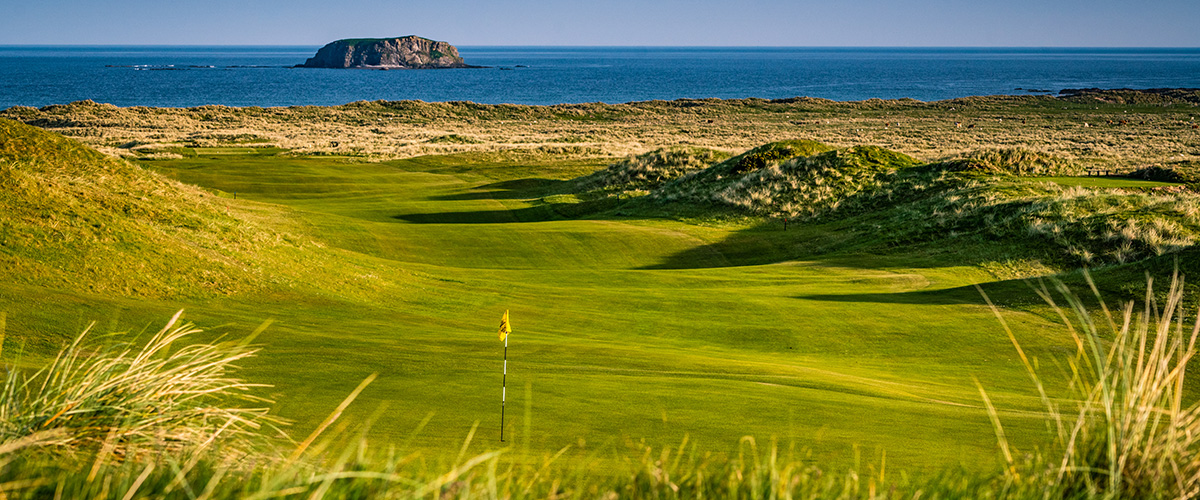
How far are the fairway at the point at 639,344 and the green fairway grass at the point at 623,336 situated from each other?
35mm

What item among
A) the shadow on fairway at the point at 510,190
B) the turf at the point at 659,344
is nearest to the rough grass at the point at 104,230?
the turf at the point at 659,344

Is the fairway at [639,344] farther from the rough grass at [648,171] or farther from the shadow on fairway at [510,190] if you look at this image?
the rough grass at [648,171]

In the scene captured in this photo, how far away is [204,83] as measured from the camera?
188 meters

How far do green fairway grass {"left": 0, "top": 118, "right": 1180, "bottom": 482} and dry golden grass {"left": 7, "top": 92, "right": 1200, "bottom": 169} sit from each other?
94.8 ft

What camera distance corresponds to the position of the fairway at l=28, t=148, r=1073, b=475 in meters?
6.34

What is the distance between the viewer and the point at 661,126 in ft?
292

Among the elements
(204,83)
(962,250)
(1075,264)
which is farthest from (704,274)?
(204,83)

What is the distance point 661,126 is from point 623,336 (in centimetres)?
7864

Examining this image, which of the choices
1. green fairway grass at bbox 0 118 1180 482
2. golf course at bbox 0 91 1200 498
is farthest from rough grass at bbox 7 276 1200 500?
green fairway grass at bbox 0 118 1180 482

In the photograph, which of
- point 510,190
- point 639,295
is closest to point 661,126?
point 510,190

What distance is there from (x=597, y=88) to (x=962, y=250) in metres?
166

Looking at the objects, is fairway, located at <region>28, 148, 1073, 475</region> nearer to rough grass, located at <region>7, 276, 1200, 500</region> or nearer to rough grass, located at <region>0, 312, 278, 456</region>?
rough grass, located at <region>7, 276, 1200, 500</region>

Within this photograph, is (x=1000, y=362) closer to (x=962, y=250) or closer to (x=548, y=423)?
(x=548, y=423)

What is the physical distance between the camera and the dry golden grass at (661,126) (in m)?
57.3
